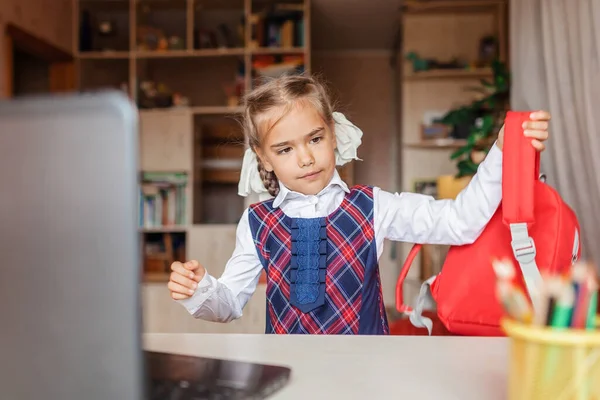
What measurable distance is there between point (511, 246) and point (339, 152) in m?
0.44

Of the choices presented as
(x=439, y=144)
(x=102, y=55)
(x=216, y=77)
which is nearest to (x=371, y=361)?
(x=439, y=144)

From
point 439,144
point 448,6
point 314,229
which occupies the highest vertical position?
point 448,6

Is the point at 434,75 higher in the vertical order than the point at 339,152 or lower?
higher

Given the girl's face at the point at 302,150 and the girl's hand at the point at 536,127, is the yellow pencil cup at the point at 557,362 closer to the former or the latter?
the girl's hand at the point at 536,127

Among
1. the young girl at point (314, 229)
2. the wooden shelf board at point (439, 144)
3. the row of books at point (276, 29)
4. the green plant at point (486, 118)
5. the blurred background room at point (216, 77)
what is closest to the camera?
the young girl at point (314, 229)

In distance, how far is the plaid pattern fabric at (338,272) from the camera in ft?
3.64

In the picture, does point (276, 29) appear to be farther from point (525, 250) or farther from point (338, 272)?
point (525, 250)

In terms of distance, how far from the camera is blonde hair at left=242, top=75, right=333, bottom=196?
1.16m

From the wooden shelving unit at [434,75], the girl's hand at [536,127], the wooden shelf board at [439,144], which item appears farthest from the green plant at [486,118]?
the girl's hand at [536,127]

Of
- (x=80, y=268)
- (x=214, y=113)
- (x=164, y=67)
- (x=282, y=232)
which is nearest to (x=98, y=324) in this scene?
(x=80, y=268)

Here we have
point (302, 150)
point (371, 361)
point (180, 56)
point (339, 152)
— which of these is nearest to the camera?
point (371, 361)

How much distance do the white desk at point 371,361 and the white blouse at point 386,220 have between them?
238 millimetres

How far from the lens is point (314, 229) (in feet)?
3.70

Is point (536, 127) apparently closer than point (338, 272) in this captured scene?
Yes
